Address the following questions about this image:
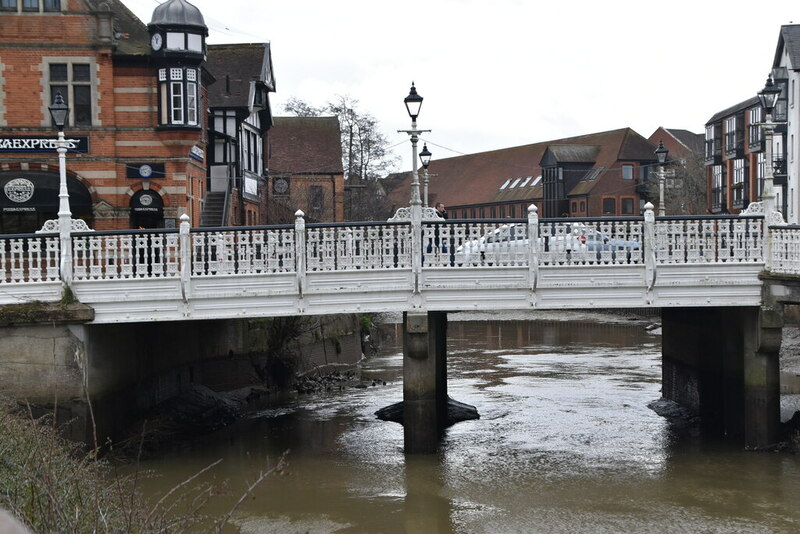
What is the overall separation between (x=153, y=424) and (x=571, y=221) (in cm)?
936

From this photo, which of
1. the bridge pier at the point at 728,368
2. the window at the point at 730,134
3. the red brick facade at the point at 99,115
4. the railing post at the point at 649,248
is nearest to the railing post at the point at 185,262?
the railing post at the point at 649,248

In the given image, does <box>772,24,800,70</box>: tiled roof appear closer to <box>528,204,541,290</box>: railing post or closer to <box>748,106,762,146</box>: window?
<box>748,106,762,146</box>: window

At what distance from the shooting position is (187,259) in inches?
696

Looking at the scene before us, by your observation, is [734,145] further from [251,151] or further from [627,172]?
[251,151]

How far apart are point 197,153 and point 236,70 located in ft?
40.2

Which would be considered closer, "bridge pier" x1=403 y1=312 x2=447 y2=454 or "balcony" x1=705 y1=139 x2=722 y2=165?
"bridge pier" x1=403 y1=312 x2=447 y2=454

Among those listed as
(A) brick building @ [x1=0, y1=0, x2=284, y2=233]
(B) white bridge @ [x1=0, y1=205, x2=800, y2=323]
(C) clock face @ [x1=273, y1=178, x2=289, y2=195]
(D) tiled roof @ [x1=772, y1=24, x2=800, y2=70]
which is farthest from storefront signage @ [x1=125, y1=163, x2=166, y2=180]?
(D) tiled roof @ [x1=772, y1=24, x2=800, y2=70]

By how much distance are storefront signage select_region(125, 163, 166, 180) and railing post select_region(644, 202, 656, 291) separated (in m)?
14.9

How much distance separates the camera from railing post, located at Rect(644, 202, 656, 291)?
58.6ft

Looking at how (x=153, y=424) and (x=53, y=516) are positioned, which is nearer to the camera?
(x=53, y=516)

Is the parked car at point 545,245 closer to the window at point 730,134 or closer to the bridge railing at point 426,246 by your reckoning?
the bridge railing at point 426,246

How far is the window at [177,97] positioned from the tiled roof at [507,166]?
202ft

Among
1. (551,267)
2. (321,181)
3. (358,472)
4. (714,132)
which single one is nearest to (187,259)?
(358,472)

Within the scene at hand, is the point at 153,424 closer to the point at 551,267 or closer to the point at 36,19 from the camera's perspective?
the point at 551,267
